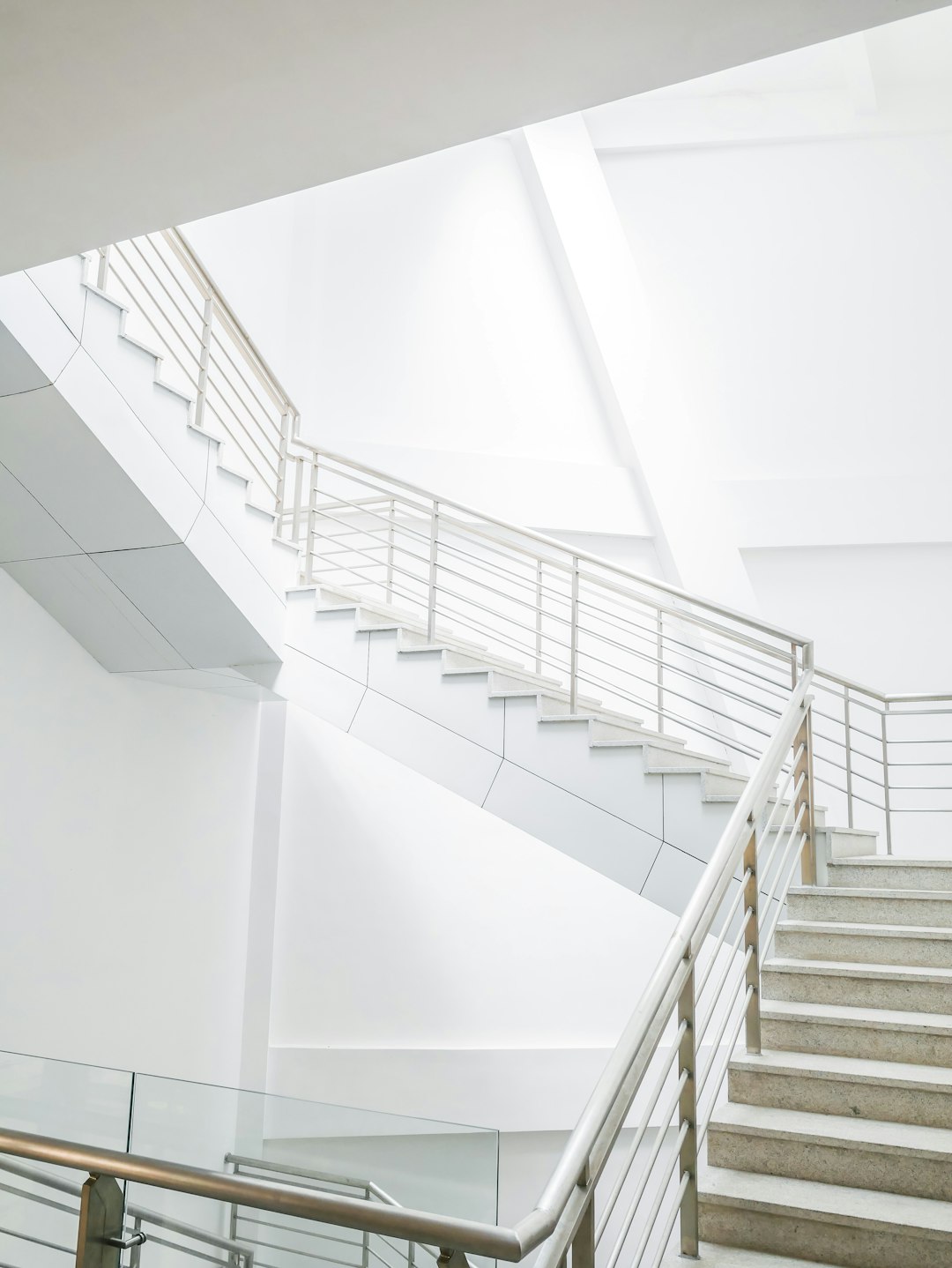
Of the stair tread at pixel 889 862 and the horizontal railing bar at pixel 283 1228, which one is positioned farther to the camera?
the stair tread at pixel 889 862

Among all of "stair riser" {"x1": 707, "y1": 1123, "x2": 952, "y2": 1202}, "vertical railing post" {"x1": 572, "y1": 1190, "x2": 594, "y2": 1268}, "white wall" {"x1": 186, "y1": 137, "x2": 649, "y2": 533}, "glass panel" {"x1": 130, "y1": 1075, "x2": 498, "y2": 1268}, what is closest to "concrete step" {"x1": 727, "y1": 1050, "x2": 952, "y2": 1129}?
"stair riser" {"x1": 707, "y1": 1123, "x2": 952, "y2": 1202}

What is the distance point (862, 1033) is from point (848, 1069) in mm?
175

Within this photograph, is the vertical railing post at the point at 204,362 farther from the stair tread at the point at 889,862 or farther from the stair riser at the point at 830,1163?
the stair riser at the point at 830,1163

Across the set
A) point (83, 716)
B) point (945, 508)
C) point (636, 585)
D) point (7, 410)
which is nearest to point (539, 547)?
point (636, 585)

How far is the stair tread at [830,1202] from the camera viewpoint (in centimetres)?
211

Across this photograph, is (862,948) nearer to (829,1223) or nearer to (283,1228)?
(829,1223)

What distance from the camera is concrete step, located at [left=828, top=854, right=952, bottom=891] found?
139 inches

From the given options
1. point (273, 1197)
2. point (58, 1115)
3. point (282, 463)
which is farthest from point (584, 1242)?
point (282, 463)

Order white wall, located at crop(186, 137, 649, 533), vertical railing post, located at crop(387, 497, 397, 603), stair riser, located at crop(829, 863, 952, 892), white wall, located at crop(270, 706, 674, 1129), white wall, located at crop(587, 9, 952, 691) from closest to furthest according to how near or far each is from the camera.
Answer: stair riser, located at crop(829, 863, 952, 892), vertical railing post, located at crop(387, 497, 397, 603), white wall, located at crop(270, 706, 674, 1129), white wall, located at crop(587, 9, 952, 691), white wall, located at crop(186, 137, 649, 533)

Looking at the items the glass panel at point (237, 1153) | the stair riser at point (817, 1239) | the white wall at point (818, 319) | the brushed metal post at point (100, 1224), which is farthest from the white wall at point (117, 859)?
the white wall at point (818, 319)

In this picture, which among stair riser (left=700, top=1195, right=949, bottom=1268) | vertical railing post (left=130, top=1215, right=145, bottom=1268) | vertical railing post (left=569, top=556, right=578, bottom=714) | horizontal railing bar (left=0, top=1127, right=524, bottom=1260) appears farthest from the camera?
vertical railing post (left=569, top=556, right=578, bottom=714)

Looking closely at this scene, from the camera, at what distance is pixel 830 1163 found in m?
2.36

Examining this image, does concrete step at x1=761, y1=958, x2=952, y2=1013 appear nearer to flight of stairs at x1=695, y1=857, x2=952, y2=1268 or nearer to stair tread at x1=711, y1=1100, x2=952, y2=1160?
flight of stairs at x1=695, y1=857, x2=952, y2=1268

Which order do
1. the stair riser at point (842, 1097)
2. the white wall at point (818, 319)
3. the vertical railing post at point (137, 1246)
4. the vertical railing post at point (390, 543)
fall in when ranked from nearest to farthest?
the vertical railing post at point (137, 1246) → the stair riser at point (842, 1097) → the vertical railing post at point (390, 543) → the white wall at point (818, 319)
